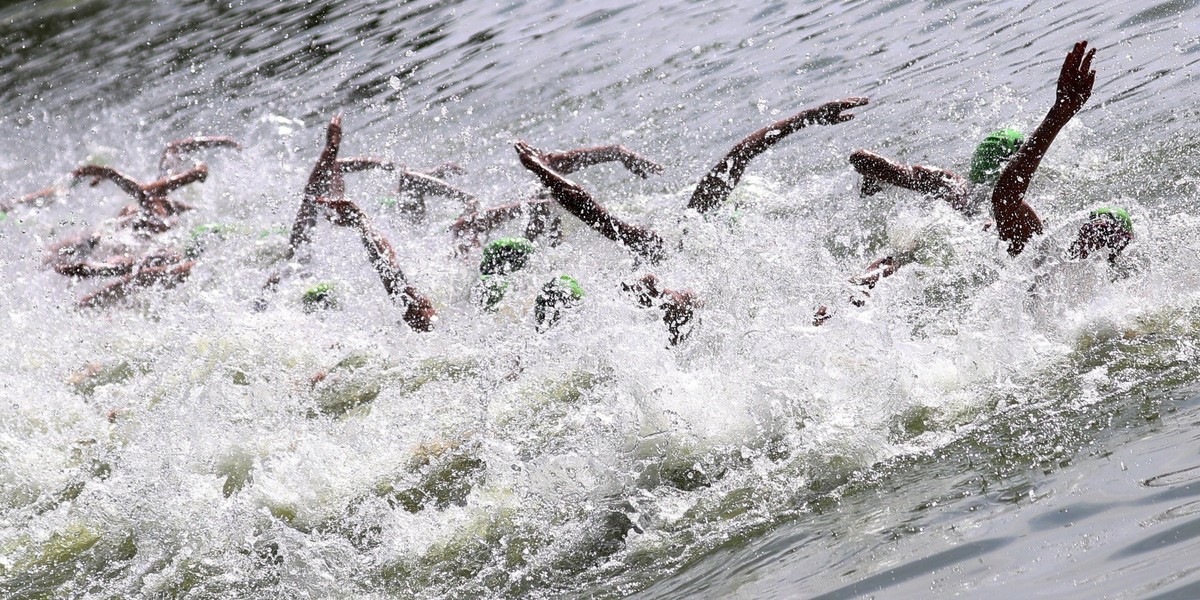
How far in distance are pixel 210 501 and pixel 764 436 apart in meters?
2.21

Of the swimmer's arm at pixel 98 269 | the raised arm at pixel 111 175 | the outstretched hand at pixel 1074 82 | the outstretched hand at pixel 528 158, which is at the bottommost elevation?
the outstretched hand at pixel 1074 82

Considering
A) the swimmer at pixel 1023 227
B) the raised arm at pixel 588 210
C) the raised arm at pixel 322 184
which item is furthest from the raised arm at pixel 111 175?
the swimmer at pixel 1023 227

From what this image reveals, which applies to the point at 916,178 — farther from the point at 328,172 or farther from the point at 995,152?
the point at 328,172

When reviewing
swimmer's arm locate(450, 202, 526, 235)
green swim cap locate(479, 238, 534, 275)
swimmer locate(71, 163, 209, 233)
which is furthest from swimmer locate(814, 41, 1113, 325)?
swimmer locate(71, 163, 209, 233)

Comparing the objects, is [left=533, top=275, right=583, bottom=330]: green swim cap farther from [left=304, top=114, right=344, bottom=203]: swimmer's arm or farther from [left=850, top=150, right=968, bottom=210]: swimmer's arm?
[left=304, top=114, right=344, bottom=203]: swimmer's arm

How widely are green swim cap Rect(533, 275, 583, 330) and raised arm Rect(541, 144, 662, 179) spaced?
75 centimetres

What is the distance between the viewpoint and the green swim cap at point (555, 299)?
5117 millimetres

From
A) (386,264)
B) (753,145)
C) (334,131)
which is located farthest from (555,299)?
(334,131)

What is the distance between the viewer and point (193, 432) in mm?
5168

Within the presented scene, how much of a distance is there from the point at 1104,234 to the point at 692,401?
196 cm

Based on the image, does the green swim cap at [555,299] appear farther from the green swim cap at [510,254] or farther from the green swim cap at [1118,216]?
the green swim cap at [1118,216]

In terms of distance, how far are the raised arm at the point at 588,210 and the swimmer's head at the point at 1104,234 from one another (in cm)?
178

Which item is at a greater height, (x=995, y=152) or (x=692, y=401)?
(x=995, y=152)

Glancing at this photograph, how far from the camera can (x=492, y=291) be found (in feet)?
18.5
